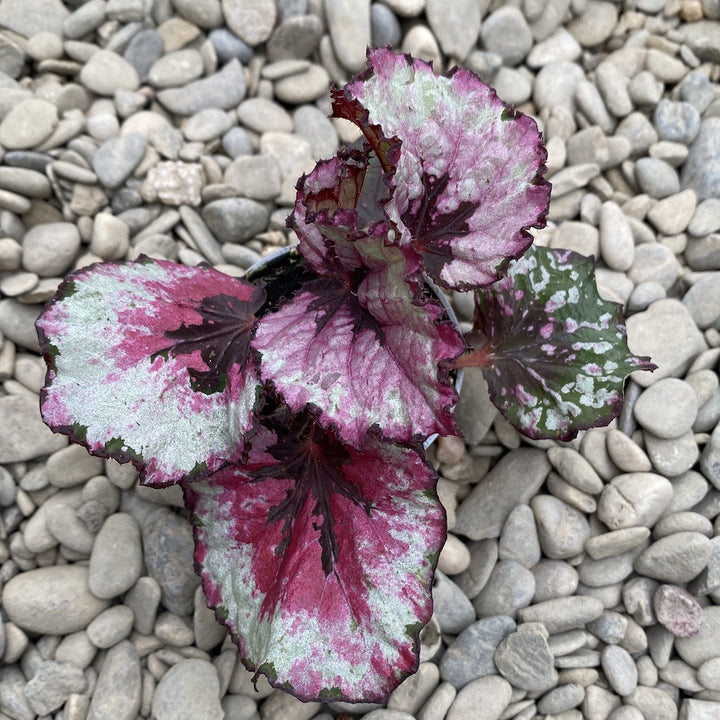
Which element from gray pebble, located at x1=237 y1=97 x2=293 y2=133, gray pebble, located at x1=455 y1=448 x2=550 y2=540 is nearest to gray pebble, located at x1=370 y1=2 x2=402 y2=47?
gray pebble, located at x1=237 y1=97 x2=293 y2=133

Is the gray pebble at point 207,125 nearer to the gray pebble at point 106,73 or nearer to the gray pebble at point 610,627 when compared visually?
the gray pebble at point 106,73

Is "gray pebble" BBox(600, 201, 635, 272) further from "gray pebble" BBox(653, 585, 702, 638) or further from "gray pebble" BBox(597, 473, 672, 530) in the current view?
"gray pebble" BBox(653, 585, 702, 638)

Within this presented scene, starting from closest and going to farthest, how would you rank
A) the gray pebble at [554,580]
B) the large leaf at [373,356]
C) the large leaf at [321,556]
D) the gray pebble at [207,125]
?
the large leaf at [373,356] → the large leaf at [321,556] → the gray pebble at [554,580] → the gray pebble at [207,125]

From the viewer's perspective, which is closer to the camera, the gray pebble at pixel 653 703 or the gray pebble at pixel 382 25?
the gray pebble at pixel 653 703

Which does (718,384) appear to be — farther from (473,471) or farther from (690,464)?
(473,471)

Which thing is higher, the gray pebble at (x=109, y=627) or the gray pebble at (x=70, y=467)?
the gray pebble at (x=70, y=467)

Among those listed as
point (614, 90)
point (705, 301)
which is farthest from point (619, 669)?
point (614, 90)

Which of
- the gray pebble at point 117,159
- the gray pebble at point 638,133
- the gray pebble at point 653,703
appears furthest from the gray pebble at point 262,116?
the gray pebble at point 653,703

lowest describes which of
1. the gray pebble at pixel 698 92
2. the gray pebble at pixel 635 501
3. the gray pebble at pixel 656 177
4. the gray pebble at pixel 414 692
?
the gray pebble at pixel 414 692

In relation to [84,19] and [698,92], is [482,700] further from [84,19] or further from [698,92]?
[84,19]
